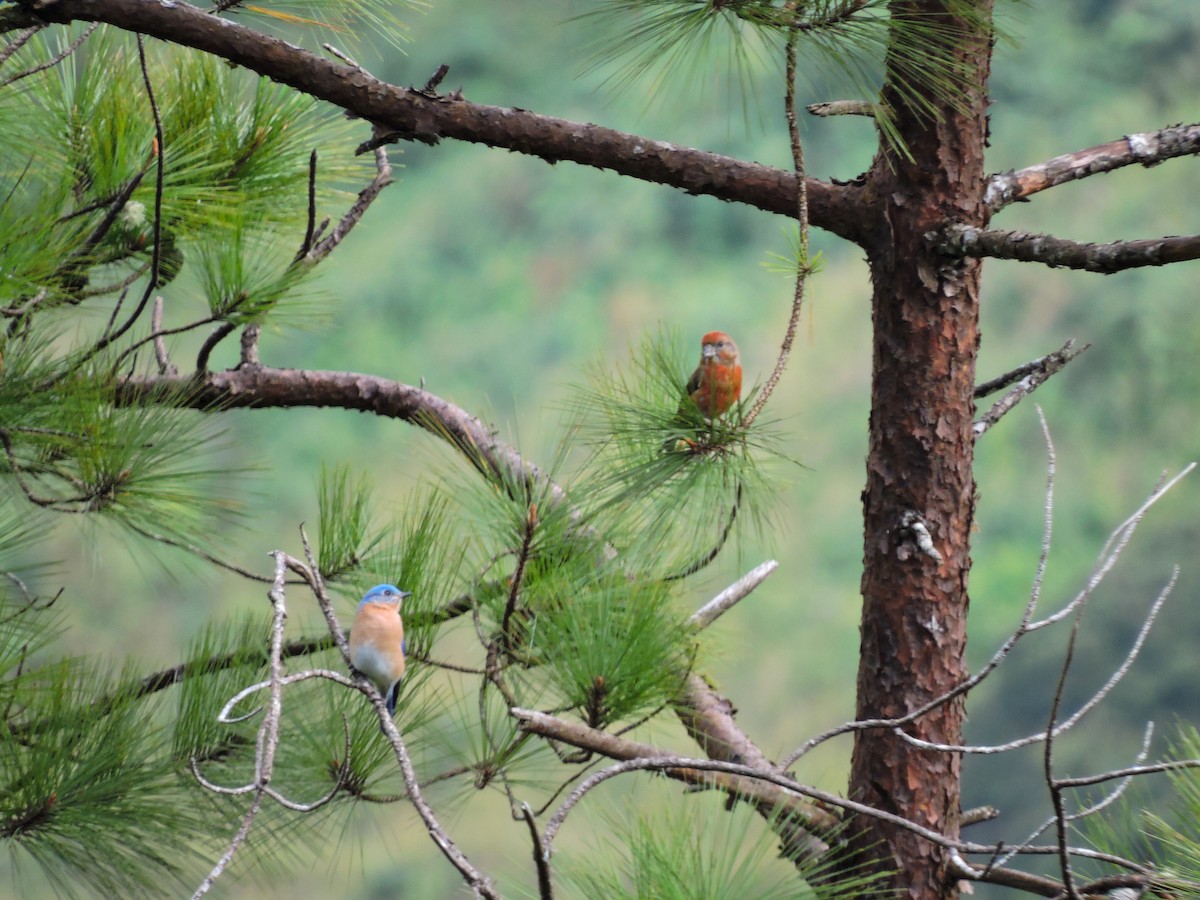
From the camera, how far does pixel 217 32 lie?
0.81 meters

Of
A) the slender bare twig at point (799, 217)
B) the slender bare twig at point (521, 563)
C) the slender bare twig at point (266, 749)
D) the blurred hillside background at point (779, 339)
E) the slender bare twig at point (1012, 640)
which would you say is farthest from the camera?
the blurred hillside background at point (779, 339)

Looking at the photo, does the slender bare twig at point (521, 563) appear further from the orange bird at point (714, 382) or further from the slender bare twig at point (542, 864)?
the slender bare twig at point (542, 864)

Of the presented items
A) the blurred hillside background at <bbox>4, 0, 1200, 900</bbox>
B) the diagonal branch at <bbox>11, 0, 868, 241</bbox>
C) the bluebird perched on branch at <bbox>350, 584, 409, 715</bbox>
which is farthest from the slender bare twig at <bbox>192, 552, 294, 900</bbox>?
the blurred hillside background at <bbox>4, 0, 1200, 900</bbox>

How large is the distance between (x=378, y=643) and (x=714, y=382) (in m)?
0.32

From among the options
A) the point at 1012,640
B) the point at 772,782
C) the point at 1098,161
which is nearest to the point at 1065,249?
the point at 1098,161

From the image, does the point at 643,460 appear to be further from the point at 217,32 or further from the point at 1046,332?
the point at 1046,332

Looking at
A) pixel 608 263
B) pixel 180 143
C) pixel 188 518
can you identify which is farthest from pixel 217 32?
pixel 608 263

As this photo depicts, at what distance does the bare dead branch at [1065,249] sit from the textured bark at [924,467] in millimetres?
20

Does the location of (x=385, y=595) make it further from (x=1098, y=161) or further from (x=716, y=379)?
(x=1098, y=161)

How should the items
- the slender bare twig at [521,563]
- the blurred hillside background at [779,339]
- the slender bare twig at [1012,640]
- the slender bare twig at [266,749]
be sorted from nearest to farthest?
the slender bare twig at [266,749]
the slender bare twig at [1012,640]
the slender bare twig at [521,563]
the blurred hillside background at [779,339]

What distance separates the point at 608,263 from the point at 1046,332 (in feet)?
3.43

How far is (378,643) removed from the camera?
873 millimetres

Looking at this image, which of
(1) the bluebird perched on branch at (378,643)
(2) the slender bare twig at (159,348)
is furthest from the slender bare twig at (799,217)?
(2) the slender bare twig at (159,348)

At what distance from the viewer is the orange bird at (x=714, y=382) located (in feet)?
3.06
